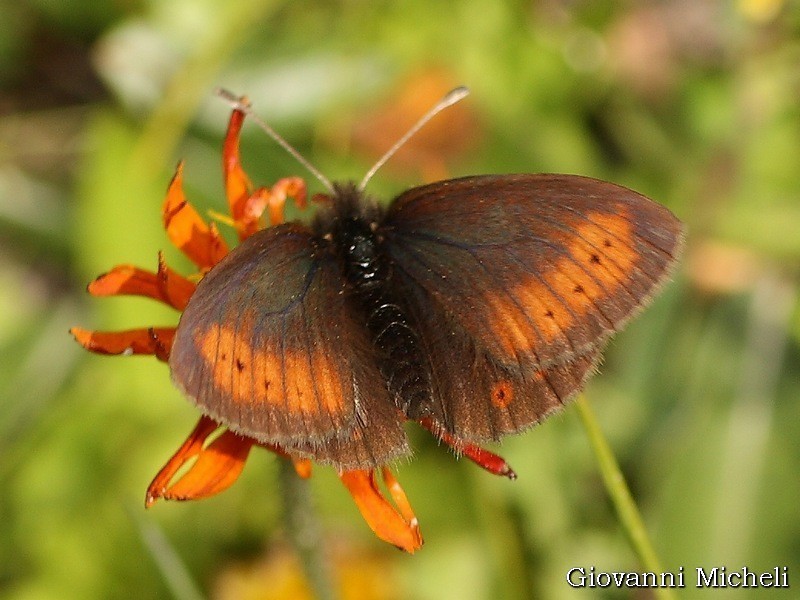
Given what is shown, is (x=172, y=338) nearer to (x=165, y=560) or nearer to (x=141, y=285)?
(x=141, y=285)

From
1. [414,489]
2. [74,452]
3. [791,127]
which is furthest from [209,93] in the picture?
[791,127]

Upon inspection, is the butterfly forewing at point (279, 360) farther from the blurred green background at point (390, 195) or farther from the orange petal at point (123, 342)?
the blurred green background at point (390, 195)

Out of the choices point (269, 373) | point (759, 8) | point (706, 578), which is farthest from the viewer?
point (759, 8)

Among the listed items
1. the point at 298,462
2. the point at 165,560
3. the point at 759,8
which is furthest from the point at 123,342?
the point at 759,8

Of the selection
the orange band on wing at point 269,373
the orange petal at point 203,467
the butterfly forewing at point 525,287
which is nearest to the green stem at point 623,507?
the butterfly forewing at point 525,287

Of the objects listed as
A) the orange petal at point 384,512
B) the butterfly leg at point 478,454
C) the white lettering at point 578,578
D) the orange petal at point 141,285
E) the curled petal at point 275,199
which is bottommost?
the white lettering at point 578,578

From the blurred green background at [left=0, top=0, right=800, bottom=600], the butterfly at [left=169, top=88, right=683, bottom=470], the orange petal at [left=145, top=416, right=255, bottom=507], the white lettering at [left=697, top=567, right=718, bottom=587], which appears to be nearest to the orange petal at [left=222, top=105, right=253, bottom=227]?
the butterfly at [left=169, top=88, right=683, bottom=470]

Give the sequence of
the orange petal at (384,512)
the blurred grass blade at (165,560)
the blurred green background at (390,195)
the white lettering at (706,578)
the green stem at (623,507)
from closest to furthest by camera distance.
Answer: the orange petal at (384,512), the green stem at (623,507), the blurred grass blade at (165,560), the white lettering at (706,578), the blurred green background at (390,195)
